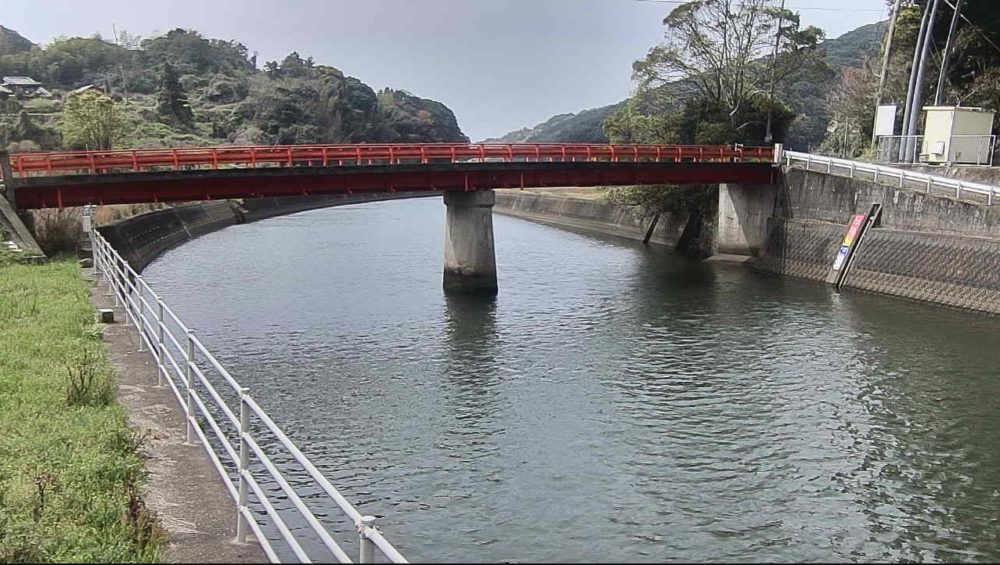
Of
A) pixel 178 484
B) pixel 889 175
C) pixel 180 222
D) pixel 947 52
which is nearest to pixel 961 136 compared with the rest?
pixel 889 175

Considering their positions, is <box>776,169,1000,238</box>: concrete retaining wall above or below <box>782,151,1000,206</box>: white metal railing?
below

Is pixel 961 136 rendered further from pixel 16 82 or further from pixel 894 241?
pixel 16 82

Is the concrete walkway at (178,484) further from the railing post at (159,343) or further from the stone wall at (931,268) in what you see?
the stone wall at (931,268)

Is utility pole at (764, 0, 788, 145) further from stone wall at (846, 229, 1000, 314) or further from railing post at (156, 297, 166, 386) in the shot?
railing post at (156, 297, 166, 386)

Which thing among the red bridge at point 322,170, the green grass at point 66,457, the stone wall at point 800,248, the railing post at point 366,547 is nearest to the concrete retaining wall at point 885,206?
the stone wall at point 800,248

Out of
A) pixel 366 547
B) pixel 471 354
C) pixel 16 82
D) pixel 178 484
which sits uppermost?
pixel 16 82

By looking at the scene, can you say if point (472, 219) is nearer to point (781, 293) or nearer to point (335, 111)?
point (781, 293)

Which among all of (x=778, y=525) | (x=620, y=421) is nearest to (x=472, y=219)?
(x=620, y=421)

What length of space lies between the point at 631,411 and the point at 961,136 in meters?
27.4

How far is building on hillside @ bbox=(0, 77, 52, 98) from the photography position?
374 feet

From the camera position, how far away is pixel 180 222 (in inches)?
2235

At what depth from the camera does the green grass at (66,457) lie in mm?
7508

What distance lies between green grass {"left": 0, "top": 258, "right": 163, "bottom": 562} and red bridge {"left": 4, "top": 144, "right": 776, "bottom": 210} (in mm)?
14916

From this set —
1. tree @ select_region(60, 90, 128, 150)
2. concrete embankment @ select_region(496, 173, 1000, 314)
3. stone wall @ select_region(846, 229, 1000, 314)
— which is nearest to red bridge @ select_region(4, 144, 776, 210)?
concrete embankment @ select_region(496, 173, 1000, 314)
